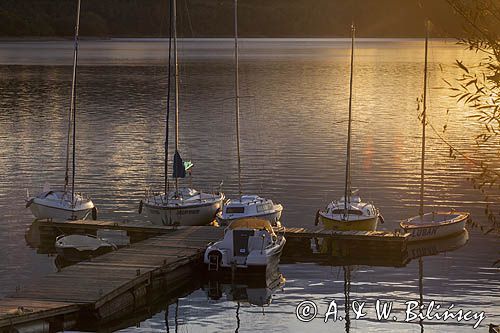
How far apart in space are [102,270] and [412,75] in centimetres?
12772

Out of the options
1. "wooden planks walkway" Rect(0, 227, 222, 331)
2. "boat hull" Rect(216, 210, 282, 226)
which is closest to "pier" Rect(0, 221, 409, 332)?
"wooden planks walkway" Rect(0, 227, 222, 331)

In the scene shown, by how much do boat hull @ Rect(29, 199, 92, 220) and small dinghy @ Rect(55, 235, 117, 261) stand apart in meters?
4.78

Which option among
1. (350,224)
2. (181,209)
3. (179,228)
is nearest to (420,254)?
→ (350,224)

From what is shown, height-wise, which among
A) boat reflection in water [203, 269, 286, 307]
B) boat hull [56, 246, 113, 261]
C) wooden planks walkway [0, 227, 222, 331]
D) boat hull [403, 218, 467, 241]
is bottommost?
boat reflection in water [203, 269, 286, 307]

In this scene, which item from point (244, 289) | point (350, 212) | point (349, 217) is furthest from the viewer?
point (350, 212)

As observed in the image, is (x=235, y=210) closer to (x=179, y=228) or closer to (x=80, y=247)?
(x=179, y=228)

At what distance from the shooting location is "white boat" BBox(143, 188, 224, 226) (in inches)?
1694

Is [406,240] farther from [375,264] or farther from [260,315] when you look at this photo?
[260,315]

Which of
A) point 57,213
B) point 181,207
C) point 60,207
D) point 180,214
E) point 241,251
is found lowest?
point 241,251

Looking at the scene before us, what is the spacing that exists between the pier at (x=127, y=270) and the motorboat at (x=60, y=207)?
6.36ft

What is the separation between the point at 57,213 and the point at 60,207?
30 centimetres

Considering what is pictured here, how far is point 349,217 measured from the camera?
4094cm

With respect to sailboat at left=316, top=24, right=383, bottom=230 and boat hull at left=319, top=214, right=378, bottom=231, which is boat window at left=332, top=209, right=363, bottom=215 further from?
boat hull at left=319, top=214, right=378, bottom=231

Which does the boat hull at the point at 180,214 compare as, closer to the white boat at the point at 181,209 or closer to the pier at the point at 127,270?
the white boat at the point at 181,209
